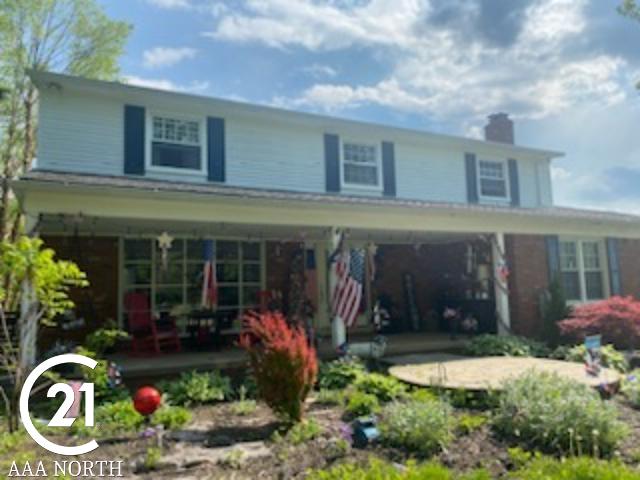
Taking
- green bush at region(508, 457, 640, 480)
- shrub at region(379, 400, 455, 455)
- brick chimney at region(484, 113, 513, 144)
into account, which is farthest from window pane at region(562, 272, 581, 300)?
A: green bush at region(508, 457, 640, 480)

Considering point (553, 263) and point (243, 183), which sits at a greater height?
point (243, 183)

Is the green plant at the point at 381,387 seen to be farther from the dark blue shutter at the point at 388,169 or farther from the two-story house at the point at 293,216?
the dark blue shutter at the point at 388,169

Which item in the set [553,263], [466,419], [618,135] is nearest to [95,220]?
[466,419]

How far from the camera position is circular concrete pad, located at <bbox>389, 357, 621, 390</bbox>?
6.72 meters

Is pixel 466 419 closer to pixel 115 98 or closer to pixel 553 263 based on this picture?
pixel 553 263

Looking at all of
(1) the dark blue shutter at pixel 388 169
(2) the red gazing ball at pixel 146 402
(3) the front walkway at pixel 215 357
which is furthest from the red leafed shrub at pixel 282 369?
(1) the dark blue shutter at pixel 388 169

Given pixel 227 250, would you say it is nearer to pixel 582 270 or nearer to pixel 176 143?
pixel 176 143

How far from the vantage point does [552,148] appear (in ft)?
50.2

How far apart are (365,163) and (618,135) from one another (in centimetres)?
586

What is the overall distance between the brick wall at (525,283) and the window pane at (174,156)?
701 centimetres

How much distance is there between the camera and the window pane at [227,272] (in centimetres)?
1123

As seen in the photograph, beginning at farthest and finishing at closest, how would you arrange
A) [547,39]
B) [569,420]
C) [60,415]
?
[547,39], [60,415], [569,420]

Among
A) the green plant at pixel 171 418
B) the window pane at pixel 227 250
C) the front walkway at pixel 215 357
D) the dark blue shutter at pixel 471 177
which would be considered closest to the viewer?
the green plant at pixel 171 418

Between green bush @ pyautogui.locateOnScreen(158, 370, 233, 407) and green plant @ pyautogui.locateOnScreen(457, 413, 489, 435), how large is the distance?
3.23 metres
